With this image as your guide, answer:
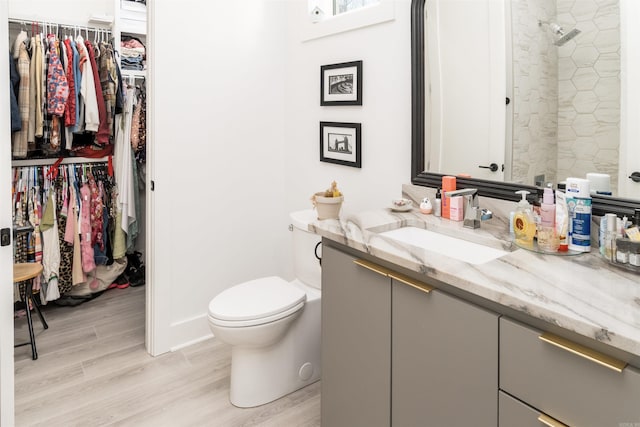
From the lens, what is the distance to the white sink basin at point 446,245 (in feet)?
4.70

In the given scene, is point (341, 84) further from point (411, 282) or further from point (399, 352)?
point (399, 352)

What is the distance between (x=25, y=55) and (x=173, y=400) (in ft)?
7.34

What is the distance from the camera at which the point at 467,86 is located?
5.80 feet

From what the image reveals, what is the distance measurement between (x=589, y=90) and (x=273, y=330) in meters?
1.50

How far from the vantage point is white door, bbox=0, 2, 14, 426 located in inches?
54.0

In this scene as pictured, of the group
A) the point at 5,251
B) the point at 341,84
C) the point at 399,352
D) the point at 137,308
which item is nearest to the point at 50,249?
the point at 137,308

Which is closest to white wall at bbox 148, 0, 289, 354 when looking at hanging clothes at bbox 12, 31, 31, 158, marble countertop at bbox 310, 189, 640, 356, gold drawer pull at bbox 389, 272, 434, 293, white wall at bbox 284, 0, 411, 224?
white wall at bbox 284, 0, 411, 224

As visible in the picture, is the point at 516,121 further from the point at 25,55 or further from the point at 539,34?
the point at 25,55

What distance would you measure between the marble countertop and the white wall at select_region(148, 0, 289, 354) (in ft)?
3.97

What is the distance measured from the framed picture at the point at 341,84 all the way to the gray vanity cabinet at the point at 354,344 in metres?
0.99

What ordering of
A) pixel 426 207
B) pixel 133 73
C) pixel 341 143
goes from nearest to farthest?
1. pixel 426 207
2. pixel 341 143
3. pixel 133 73

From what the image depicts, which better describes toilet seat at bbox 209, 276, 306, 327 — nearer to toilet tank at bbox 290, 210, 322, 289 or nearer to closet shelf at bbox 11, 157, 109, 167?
toilet tank at bbox 290, 210, 322, 289

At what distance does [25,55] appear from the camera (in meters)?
2.64

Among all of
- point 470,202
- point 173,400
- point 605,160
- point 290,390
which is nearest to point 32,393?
point 173,400
